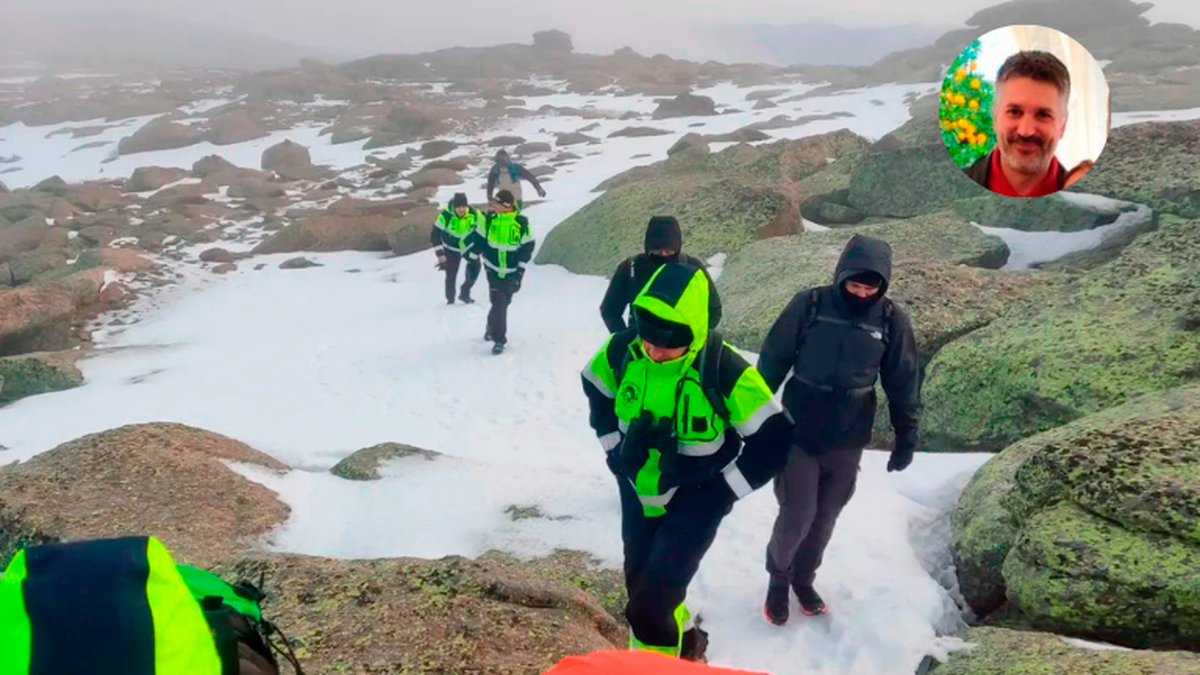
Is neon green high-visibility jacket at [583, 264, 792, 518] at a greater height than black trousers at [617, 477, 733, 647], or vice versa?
neon green high-visibility jacket at [583, 264, 792, 518]

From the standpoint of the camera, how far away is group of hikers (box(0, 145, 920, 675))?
177 cm

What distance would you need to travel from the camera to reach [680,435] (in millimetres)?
4586

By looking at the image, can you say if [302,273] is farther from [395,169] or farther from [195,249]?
[395,169]

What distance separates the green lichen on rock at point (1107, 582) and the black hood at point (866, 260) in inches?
→ 78.2

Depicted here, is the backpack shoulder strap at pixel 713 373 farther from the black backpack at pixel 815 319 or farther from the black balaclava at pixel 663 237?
the black balaclava at pixel 663 237

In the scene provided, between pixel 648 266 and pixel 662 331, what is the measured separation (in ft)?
11.9

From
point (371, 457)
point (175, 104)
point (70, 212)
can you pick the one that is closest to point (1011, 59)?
point (371, 457)

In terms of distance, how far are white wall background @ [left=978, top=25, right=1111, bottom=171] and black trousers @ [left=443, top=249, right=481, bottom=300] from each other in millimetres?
12489

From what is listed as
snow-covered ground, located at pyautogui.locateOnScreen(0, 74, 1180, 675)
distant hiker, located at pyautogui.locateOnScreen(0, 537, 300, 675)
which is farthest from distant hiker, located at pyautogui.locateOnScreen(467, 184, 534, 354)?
distant hiker, located at pyautogui.locateOnScreen(0, 537, 300, 675)

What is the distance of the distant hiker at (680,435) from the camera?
441cm

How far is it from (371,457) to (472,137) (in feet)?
162

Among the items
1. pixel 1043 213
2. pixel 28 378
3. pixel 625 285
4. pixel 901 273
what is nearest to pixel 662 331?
pixel 625 285

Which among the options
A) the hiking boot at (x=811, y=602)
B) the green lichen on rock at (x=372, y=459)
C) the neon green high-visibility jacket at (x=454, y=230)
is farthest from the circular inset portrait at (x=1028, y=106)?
the neon green high-visibility jacket at (x=454, y=230)

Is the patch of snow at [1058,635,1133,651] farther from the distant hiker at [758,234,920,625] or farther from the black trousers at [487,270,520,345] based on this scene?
the black trousers at [487,270,520,345]
